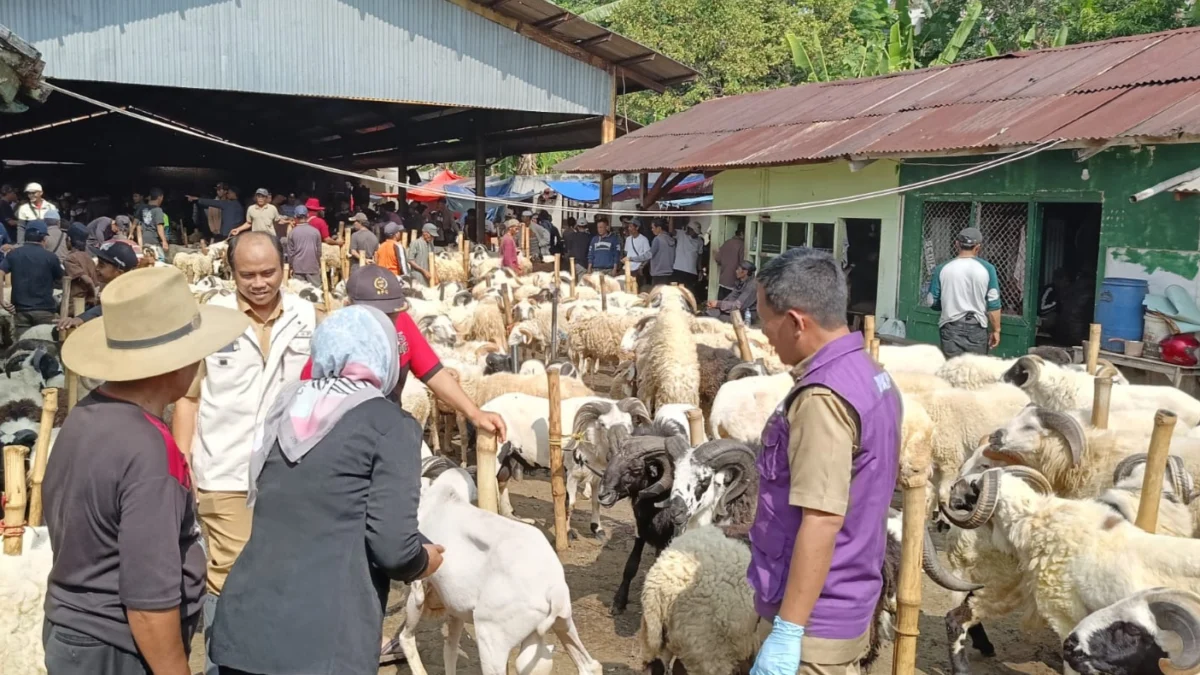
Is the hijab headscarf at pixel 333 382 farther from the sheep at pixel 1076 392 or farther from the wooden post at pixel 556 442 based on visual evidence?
the sheep at pixel 1076 392

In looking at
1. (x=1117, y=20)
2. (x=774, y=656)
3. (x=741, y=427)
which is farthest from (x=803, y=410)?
(x=1117, y=20)

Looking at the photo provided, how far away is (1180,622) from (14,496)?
4.42 meters

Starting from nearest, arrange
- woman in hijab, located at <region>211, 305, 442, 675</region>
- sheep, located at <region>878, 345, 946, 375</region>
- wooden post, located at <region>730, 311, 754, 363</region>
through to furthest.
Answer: woman in hijab, located at <region>211, 305, 442, 675</region>
sheep, located at <region>878, 345, 946, 375</region>
wooden post, located at <region>730, 311, 754, 363</region>

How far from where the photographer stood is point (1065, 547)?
173 inches

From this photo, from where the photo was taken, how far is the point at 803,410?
2564 mm

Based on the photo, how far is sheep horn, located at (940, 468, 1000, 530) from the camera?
15.0 ft

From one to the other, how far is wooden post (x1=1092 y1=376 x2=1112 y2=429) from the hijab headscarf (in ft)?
16.4

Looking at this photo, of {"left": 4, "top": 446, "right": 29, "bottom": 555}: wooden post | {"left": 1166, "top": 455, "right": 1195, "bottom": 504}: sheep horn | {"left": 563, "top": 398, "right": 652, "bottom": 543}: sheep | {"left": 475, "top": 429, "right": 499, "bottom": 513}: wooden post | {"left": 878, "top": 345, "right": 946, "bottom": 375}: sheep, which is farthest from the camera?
{"left": 878, "top": 345, "right": 946, "bottom": 375}: sheep

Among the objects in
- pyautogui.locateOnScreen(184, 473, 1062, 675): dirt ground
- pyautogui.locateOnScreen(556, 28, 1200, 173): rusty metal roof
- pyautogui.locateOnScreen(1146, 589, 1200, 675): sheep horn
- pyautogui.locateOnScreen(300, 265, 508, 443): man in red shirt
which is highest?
pyautogui.locateOnScreen(556, 28, 1200, 173): rusty metal roof

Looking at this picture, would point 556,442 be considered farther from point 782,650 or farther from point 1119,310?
point 1119,310

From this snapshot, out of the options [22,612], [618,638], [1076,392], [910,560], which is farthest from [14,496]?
[1076,392]

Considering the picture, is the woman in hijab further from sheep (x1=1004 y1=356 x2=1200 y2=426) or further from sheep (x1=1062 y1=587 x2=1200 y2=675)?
sheep (x1=1004 y1=356 x2=1200 y2=426)

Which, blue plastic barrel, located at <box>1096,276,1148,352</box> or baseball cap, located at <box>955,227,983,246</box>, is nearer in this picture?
baseball cap, located at <box>955,227,983,246</box>

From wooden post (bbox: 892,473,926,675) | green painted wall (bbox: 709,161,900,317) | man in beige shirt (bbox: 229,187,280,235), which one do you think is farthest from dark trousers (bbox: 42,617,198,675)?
man in beige shirt (bbox: 229,187,280,235)
